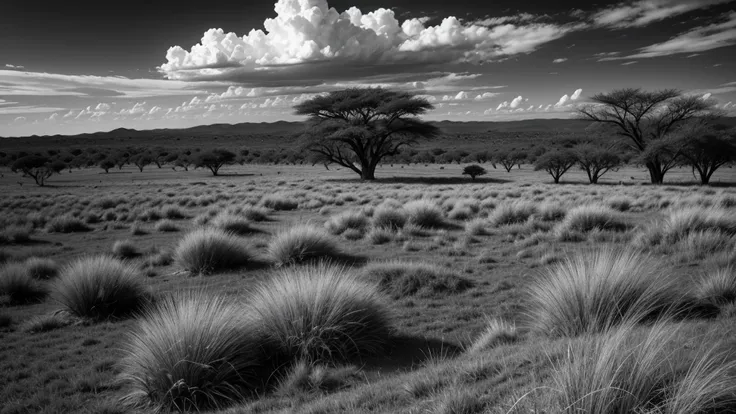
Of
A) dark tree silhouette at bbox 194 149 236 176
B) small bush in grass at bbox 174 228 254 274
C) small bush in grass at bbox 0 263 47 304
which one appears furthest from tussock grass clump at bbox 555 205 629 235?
dark tree silhouette at bbox 194 149 236 176

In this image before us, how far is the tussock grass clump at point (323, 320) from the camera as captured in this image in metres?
5.06

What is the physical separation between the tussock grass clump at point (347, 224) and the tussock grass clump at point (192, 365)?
934 centimetres

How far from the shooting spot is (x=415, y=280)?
7820 millimetres

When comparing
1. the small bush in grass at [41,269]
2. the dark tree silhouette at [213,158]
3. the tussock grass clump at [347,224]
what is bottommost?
the small bush in grass at [41,269]

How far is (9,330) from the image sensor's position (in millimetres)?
6777

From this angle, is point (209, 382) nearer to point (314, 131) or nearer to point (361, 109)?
→ point (314, 131)

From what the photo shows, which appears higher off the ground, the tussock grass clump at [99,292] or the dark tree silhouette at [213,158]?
the dark tree silhouette at [213,158]

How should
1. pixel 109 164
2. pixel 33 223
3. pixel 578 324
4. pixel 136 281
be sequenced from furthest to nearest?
pixel 109 164, pixel 33 223, pixel 136 281, pixel 578 324

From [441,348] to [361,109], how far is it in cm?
4366

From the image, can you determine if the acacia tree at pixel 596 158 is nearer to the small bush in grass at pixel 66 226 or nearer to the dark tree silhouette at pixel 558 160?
the dark tree silhouette at pixel 558 160

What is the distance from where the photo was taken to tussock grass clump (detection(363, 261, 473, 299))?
25.0ft

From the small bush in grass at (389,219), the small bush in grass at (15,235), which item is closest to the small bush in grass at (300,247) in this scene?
the small bush in grass at (389,219)

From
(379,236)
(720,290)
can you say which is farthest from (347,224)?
(720,290)

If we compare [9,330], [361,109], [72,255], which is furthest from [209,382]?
[361,109]
